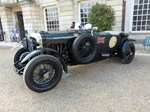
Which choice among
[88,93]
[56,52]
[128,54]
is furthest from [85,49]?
[128,54]

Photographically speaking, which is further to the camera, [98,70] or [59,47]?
[98,70]

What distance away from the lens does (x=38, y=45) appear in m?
3.33

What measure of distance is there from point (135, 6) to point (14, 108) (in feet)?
26.1

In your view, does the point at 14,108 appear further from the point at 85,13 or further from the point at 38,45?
the point at 85,13

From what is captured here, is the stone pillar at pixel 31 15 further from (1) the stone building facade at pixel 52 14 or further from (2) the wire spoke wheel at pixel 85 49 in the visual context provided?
(2) the wire spoke wheel at pixel 85 49

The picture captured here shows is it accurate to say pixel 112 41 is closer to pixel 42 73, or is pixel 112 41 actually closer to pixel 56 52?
pixel 56 52

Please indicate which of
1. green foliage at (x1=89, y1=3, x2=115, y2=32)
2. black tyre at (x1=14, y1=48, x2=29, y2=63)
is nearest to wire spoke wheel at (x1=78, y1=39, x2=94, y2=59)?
black tyre at (x1=14, y1=48, x2=29, y2=63)

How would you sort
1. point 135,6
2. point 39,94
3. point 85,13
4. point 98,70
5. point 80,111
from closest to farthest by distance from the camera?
point 80,111, point 39,94, point 98,70, point 135,6, point 85,13

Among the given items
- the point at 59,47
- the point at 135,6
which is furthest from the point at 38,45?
the point at 135,6

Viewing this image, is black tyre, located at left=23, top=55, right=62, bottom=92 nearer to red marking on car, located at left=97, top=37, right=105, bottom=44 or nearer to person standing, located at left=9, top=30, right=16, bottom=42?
red marking on car, located at left=97, top=37, right=105, bottom=44

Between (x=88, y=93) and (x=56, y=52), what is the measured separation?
1.21 m

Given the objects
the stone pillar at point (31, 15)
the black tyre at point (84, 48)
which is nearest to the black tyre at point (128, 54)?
the black tyre at point (84, 48)

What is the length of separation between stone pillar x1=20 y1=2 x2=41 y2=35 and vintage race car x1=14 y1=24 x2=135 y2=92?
8.52m

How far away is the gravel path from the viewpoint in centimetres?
245
